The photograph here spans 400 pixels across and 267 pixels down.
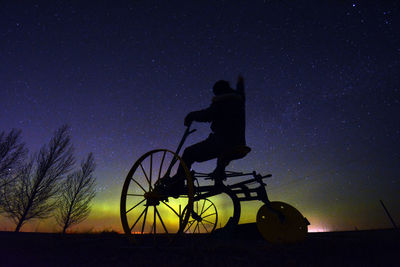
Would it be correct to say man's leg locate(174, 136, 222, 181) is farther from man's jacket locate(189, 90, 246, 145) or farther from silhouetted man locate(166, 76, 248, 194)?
man's jacket locate(189, 90, 246, 145)

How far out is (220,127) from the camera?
4.36 metres

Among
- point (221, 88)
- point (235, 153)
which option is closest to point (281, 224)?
point (235, 153)

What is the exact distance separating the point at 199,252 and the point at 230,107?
8.79ft

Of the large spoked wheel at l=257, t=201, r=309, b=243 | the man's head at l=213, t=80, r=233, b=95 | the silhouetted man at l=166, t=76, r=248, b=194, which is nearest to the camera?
the large spoked wheel at l=257, t=201, r=309, b=243

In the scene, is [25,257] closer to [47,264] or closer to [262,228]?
[47,264]

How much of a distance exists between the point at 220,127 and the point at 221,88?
2.92 ft

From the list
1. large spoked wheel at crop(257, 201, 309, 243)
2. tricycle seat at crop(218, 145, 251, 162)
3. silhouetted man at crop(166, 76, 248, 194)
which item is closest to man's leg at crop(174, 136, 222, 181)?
silhouetted man at crop(166, 76, 248, 194)

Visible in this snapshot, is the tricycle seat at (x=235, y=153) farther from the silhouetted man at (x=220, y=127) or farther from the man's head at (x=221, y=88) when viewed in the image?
the man's head at (x=221, y=88)

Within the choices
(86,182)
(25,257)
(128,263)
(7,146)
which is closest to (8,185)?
(7,146)

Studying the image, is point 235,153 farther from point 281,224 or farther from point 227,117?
point 281,224

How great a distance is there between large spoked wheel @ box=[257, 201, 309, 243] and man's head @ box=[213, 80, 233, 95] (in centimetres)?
257

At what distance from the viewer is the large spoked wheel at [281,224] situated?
12.9 ft

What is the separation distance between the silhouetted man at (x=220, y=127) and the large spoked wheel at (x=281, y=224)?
4.09 feet

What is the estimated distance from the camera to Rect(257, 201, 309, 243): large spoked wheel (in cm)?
394
